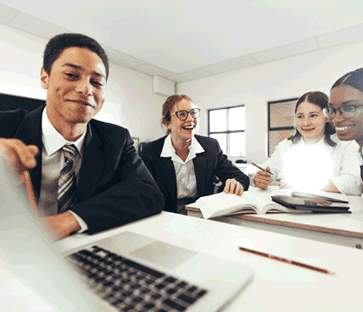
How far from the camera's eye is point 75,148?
0.83 m

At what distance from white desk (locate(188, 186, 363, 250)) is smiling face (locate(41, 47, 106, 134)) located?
728 millimetres

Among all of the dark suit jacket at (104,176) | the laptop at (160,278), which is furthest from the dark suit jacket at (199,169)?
the laptop at (160,278)

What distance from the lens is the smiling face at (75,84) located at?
2.38 ft

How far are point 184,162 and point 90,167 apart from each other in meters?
1.10

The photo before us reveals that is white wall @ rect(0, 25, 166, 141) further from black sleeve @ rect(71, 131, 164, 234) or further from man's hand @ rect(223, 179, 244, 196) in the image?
man's hand @ rect(223, 179, 244, 196)

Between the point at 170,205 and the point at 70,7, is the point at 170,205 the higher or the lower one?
the lower one

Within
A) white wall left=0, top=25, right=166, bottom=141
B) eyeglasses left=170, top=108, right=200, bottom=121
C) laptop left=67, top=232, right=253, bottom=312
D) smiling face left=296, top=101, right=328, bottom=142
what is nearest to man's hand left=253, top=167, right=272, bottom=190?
eyeglasses left=170, top=108, right=200, bottom=121

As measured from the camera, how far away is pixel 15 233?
1.74ft

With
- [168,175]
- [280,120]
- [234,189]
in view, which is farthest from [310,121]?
[280,120]

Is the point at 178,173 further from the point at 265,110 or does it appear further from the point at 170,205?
the point at 265,110

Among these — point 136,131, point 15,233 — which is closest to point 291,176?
point 15,233

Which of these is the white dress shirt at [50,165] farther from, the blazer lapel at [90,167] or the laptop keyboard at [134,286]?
the laptop keyboard at [134,286]

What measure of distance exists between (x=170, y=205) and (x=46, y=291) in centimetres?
137

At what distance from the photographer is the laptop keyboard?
0.99 ft
